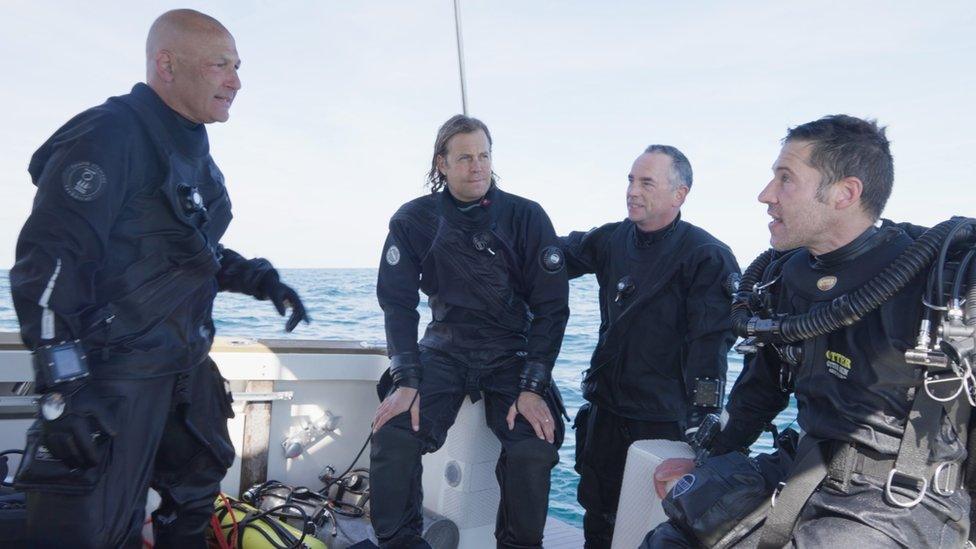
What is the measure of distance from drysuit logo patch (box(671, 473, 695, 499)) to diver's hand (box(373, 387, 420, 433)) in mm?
1135

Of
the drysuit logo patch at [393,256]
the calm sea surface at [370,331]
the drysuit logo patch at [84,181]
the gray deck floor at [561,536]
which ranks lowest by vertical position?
the calm sea surface at [370,331]

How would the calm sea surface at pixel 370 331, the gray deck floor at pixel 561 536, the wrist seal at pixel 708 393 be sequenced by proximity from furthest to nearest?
the calm sea surface at pixel 370 331 < the gray deck floor at pixel 561 536 < the wrist seal at pixel 708 393

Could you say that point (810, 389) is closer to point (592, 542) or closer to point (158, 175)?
point (592, 542)

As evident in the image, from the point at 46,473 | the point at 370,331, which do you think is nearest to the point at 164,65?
the point at 46,473

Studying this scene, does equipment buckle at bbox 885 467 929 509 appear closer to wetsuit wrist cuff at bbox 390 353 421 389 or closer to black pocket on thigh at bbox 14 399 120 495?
wetsuit wrist cuff at bbox 390 353 421 389

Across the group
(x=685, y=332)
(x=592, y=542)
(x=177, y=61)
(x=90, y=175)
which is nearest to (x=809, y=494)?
(x=685, y=332)

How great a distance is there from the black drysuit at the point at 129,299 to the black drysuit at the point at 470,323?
0.75 m

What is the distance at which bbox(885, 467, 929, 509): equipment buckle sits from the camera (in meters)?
1.92

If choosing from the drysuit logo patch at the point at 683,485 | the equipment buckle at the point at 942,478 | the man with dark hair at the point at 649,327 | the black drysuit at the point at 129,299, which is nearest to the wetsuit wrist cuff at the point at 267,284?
the black drysuit at the point at 129,299

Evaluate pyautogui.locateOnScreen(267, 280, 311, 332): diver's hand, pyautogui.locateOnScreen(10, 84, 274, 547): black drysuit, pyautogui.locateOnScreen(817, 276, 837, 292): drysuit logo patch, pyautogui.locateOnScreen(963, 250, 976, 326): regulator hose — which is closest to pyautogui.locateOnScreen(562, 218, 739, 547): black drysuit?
pyautogui.locateOnScreen(817, 276, 837, 292): drysuit logo patch

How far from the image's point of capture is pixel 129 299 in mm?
2281

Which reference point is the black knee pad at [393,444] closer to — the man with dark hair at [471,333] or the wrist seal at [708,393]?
the man with dark hair at [471,333]

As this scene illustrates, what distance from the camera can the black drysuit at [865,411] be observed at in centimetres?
194

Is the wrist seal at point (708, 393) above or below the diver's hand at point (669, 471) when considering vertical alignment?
above
